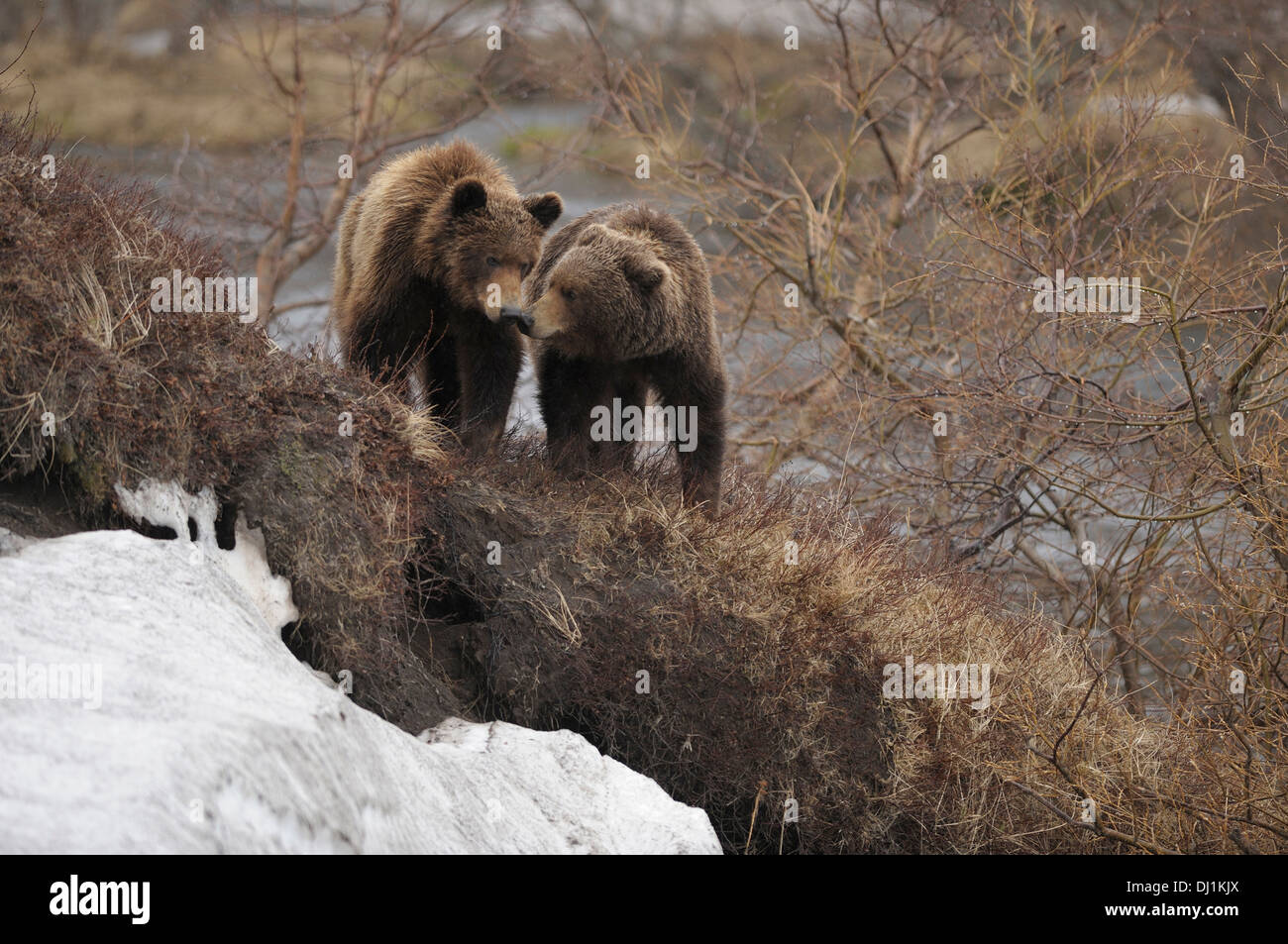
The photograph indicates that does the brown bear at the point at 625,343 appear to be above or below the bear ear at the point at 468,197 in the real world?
below

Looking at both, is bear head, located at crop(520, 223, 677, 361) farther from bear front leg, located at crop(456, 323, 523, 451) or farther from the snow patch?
the snow patch

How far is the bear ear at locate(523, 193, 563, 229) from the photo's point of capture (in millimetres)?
6973

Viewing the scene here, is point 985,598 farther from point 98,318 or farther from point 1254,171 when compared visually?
point 98,318

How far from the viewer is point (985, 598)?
8.35 meters

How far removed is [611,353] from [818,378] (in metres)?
5.57

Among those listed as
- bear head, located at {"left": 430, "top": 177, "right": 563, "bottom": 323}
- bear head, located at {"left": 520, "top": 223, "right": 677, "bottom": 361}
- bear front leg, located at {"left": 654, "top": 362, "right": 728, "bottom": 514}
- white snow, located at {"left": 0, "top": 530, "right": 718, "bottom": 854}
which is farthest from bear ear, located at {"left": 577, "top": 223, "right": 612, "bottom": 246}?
white snow, located at {"left": 0, "top": 530, "right": 718, "bottom": 854}

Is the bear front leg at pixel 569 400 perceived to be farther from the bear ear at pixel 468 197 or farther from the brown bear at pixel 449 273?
the bear ear at pixel 468 197

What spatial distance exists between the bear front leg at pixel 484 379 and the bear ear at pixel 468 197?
659mm

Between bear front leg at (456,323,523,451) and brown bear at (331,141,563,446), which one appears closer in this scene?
brown bear at (331,141,563,446)

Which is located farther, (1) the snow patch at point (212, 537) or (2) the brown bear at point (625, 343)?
(2) the brown bear at point (625, 343)

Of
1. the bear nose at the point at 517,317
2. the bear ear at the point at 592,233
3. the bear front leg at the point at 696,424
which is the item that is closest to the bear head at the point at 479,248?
the bear nose at the point at 517,317

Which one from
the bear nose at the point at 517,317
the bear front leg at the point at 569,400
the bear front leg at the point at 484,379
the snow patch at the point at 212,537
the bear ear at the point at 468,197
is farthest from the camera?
the bear front leg at the point at 569,400

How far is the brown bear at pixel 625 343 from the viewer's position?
22.5 feet
